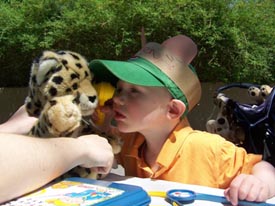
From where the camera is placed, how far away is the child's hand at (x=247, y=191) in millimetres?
1022

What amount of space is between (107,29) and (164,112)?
4138 mm

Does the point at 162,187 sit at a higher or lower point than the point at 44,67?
lower

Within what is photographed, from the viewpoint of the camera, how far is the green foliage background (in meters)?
5.17

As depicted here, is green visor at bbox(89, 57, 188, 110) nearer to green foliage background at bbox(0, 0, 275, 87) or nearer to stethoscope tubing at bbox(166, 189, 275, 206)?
stethoscope tubing at bbox(166, 189, 275, 206)

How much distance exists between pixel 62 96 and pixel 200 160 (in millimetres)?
462

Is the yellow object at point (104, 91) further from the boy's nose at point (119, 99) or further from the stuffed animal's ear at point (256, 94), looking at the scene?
the stuffed animal's ear at point (256, 94)

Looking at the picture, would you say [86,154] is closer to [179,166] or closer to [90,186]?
[90,186]

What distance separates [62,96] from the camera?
3.78 ft

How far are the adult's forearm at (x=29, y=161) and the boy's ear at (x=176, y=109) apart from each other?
1.60ft

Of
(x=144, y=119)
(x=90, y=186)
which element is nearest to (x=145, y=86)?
(x=144, y=119)

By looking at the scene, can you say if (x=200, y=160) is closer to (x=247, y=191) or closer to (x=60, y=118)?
(x=247, y=191)

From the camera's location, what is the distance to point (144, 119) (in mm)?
1411

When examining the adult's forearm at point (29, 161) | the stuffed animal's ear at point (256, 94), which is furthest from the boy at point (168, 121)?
the stuffed animal's ear at point (256, 94)

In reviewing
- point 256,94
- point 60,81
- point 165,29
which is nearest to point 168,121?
point 60,81
